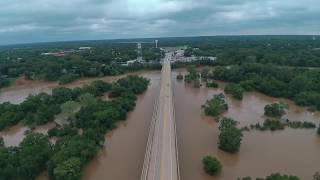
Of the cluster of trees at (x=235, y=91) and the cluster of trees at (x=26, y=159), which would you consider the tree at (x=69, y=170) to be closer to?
the cluster of trees at (x=26, y=159)

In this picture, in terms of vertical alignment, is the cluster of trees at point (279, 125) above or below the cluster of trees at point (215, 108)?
below

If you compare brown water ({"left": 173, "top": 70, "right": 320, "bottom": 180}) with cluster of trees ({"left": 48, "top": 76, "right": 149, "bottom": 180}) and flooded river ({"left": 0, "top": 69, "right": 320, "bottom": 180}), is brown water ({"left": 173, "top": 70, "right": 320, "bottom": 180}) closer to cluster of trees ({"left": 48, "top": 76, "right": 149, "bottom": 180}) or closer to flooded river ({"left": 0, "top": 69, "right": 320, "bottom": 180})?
flooded river ({"left": 0, "top": 69, "right": 320, "bottom": 180})

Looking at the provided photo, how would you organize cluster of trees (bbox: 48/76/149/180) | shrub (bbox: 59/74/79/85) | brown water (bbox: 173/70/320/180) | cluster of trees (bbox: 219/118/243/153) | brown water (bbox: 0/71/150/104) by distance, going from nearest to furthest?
cluster of trees (bbox: 48/76/149/180), brown water (bbox: 173/70/320/180), cluster of trees (bbox: 219/118/243/153), brown water (bbox: 0/71/150/104), shrub (bbox: 59/74/79/85)

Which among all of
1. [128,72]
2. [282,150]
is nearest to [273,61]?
[128,72]


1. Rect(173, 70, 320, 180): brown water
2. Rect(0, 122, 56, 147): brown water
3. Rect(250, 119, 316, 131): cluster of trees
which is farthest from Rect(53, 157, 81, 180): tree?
Rect(250, 119, 316, 131): cluster of trees

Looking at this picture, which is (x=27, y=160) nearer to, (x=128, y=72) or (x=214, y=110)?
(x=214, y=110)

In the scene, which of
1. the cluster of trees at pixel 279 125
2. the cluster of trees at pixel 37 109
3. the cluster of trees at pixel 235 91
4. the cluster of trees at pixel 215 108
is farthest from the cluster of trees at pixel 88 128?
the cluster of trees at pixel 279 125

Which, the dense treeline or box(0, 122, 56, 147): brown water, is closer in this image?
the dense treeline

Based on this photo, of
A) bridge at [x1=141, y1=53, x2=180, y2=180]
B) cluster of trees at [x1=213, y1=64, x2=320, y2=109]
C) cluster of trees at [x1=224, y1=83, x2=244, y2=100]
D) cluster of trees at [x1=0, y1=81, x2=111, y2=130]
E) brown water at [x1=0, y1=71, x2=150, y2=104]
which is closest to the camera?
bridge at [x1=141, y1=53, x2=180, y2=180]
